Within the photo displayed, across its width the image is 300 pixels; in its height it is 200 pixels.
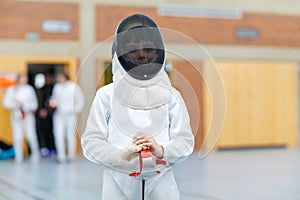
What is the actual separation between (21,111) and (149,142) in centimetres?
969

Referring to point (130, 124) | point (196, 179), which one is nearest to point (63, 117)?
point (196, 179)

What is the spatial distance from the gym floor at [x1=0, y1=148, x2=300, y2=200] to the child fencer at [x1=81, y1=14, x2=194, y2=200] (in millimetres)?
3077

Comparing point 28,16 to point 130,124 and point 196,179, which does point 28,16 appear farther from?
point 130,124

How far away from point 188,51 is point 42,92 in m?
10.6

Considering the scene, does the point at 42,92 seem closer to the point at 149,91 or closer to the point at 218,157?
the point at 218,157

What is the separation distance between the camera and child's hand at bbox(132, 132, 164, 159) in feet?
8.71

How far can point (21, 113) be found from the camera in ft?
39.2

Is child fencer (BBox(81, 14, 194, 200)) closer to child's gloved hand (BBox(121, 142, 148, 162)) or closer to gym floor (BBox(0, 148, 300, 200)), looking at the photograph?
child's gloved hand (BBox(121, 142, 148, 162))

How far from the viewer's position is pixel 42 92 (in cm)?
1325

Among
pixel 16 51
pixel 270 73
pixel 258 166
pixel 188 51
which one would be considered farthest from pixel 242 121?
pixel 188 51

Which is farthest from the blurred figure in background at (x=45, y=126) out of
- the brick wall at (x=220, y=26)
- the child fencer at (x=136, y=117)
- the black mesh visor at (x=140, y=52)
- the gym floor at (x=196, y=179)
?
the black mesh visor at (x=140, y=52)

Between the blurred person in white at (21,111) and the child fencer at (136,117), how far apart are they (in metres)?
9.35

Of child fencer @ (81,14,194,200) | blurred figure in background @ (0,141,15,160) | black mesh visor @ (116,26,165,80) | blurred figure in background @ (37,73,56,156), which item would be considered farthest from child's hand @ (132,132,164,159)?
blurred figure in background @ (37,73,56,156)

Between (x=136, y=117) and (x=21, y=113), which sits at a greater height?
(x=136, y=117)
